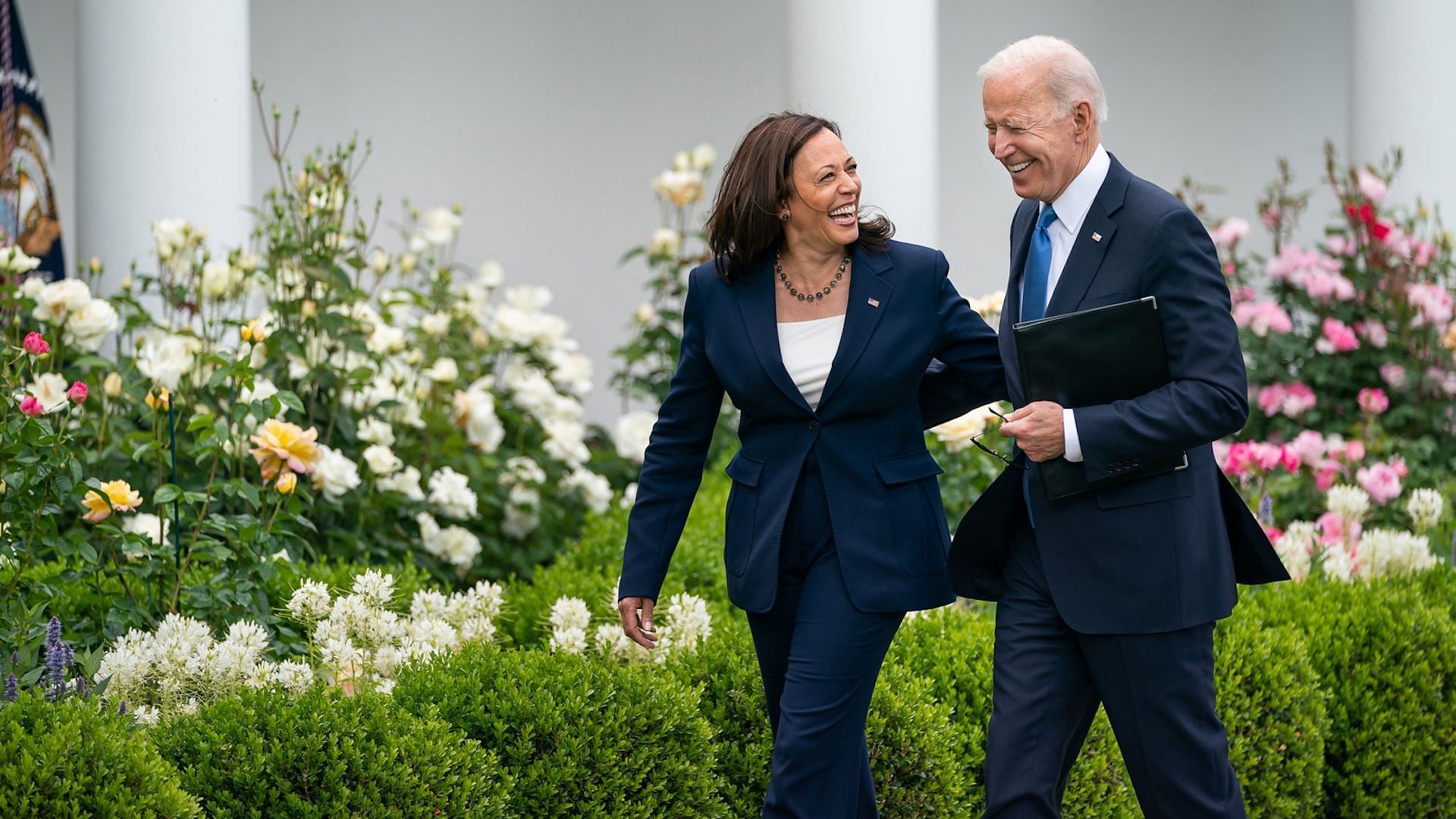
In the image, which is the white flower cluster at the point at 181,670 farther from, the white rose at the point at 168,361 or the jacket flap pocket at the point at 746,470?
the white rose at the point at 168,361

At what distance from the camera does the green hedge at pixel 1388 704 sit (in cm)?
387

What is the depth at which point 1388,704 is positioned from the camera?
391cm

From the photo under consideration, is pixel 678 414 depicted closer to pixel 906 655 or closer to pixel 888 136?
pixel 906 655

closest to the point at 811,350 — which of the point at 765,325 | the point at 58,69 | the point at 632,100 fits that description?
the point at 765,325

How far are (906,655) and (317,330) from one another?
2.17m

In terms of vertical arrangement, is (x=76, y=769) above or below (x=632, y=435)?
below

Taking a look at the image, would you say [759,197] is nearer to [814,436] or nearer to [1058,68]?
[814,436]

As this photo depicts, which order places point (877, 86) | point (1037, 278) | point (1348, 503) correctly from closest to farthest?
1. point (1037, 278)
2. point (1348, 503)
3. point (877, 86)

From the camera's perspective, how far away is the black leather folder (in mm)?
2447

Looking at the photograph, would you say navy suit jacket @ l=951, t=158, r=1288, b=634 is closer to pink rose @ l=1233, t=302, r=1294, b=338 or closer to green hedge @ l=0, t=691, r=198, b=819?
green hedge @ l=0, t=691, r=198, b=819

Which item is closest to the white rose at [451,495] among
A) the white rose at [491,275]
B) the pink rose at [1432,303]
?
Answer: the white rose at [491,275]

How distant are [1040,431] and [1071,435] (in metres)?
0.05

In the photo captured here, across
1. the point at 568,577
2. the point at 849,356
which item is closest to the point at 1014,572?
the point at 849,356

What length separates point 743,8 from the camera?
821cm
